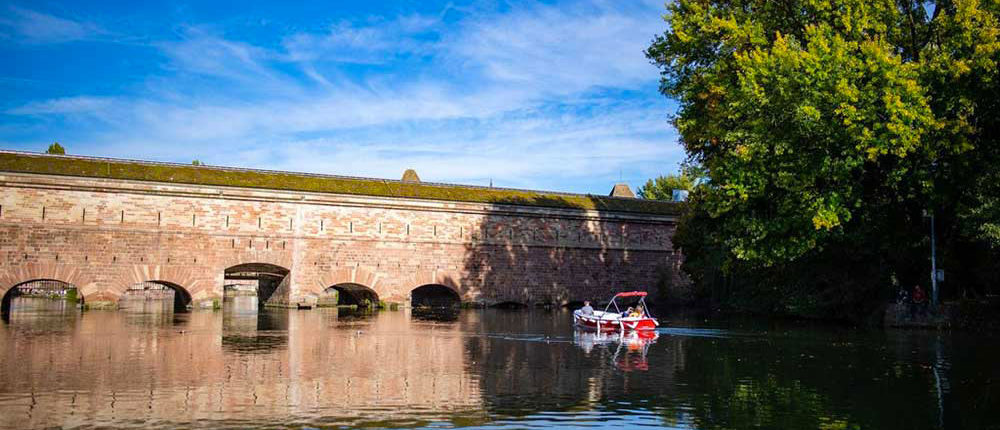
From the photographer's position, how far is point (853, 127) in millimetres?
26766

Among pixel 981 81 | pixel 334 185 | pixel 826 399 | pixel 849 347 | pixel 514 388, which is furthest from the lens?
pixel 334 185

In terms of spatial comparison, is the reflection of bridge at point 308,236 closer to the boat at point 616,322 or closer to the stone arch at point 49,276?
the stone arch at point 49,276

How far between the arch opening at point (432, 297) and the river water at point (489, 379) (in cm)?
2548

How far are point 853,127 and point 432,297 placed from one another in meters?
34.7

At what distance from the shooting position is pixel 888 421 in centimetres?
1289

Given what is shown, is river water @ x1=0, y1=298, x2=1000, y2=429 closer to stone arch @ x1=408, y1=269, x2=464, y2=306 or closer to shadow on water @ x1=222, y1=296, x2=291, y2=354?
shadow on water @ x1=222, y1=296, x2=291, y2=354

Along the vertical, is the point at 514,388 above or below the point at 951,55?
below

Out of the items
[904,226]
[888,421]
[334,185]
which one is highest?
[334,185]

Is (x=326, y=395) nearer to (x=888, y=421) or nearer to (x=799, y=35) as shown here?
(x=888, y=421)

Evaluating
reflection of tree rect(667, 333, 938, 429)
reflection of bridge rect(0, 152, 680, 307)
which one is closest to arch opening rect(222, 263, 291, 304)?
reflection of bridge rect(0, 152, 680, 307)

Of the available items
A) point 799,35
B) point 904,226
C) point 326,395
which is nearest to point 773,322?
point 904,226

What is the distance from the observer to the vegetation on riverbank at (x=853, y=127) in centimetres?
2700

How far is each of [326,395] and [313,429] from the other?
3.21 meters

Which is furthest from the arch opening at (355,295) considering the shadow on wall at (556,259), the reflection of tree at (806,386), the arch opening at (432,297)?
the reflection of tree at (806,386)
